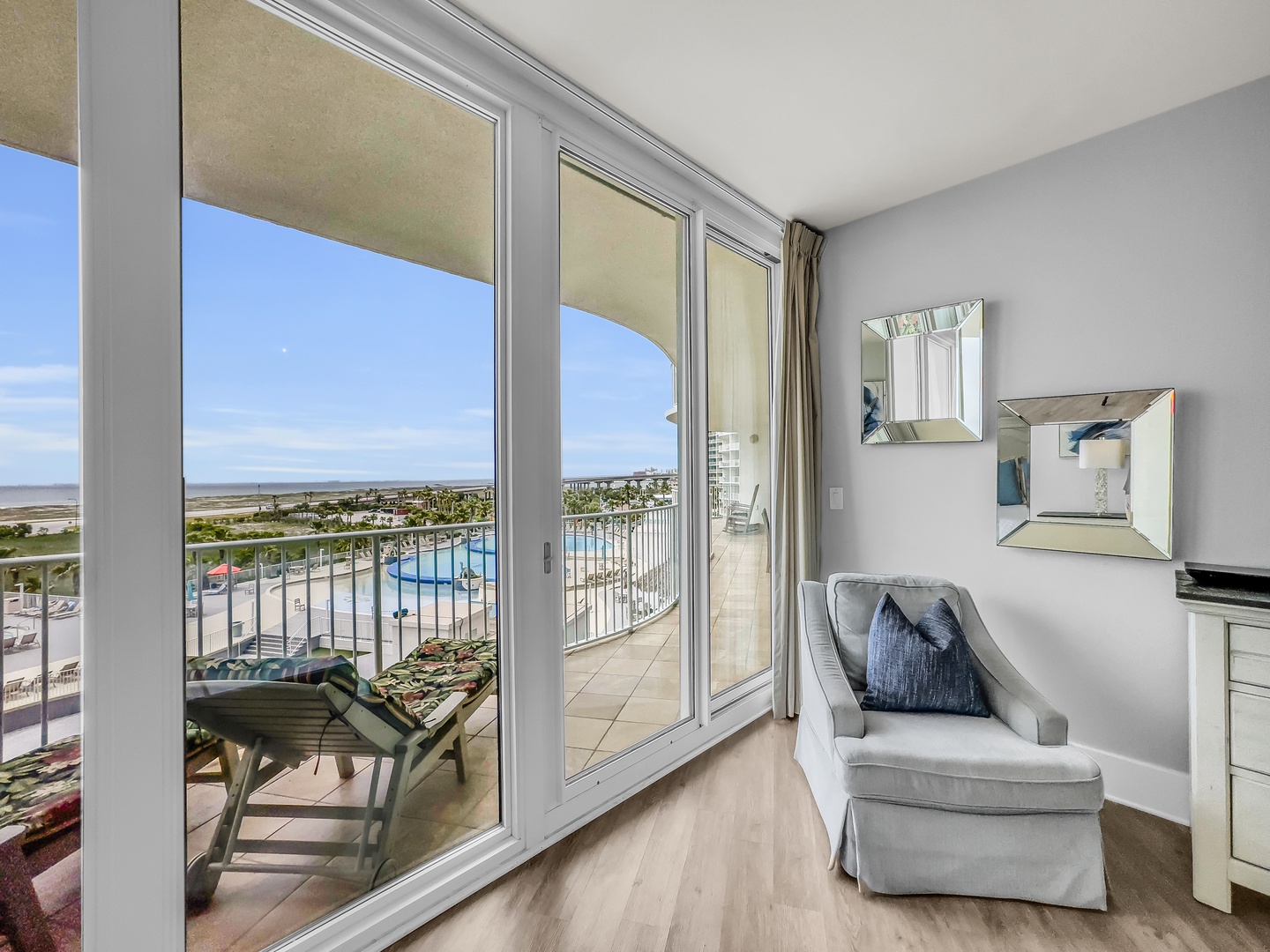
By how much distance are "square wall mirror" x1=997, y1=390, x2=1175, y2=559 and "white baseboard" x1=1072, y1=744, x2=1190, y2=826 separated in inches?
32.1

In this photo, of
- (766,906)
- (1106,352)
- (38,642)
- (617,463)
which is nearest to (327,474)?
(38,642)

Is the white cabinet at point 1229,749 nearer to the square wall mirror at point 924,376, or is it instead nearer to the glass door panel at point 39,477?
the square wall mirror at point 924,376

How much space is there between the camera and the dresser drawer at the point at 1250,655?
162 cm

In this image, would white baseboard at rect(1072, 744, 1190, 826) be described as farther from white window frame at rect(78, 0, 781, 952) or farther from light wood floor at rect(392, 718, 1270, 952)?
white window frame at rect(78, 0, 781, 952)

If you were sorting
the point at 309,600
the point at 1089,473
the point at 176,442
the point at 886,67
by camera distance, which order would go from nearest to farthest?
the point at 176,442, the point at 309,600, the point at 886,67, the point at 1089,473

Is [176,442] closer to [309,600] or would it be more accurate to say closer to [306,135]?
[309,600]

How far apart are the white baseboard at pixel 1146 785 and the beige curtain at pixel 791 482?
1.26 meters

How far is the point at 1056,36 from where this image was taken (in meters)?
1.75

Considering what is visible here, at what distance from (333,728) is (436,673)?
295mm

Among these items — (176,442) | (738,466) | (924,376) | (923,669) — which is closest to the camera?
(176,442)

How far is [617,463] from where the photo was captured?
231cm

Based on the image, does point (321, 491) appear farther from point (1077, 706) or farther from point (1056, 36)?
point (1077, 706)

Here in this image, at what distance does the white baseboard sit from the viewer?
2.12m

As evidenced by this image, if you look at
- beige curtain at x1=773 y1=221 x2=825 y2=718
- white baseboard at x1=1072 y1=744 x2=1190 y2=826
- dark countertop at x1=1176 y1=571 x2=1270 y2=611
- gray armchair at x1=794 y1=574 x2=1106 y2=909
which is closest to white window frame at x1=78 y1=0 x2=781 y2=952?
beige curtain at x1=773 y1=221 x2=825 y2=718
